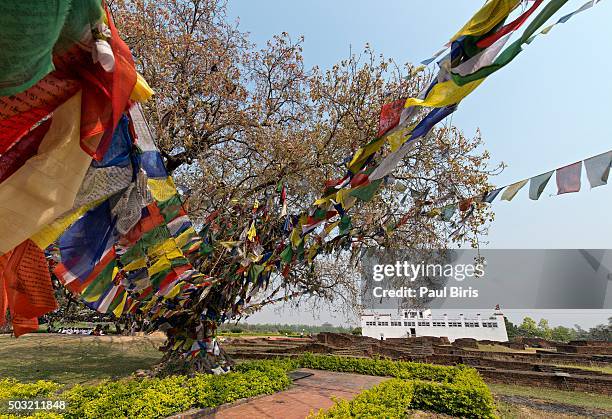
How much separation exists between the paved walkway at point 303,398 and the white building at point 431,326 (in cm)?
3261

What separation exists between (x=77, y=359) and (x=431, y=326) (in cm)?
4194

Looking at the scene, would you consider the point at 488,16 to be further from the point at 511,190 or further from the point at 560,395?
the point at 560,395

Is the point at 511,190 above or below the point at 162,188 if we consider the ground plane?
above

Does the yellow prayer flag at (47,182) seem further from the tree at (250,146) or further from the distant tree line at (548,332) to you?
the distant tree line at (548,332)

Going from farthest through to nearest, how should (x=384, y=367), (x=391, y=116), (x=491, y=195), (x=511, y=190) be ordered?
1. (x=384, y=367)
2. (x=491, y=195)
3. (x=511, y=190)
4. (x=391, y=116)

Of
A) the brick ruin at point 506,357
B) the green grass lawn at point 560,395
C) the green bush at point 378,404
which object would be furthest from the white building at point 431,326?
the green bush at point 378,404

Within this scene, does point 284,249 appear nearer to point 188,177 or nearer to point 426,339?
point 188,177

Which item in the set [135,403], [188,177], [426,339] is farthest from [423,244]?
[426,339]

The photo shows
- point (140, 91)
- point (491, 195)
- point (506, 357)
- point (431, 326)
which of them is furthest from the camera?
point (431, 326)

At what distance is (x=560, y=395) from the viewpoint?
11367mm

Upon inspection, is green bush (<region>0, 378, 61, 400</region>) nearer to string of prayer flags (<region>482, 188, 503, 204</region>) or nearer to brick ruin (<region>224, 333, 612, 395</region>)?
string of prayer flags (<region>482, 188, 503, 204</region>)

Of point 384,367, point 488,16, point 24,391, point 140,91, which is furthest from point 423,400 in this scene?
point 140,91

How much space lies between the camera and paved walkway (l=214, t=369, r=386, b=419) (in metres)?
6.95

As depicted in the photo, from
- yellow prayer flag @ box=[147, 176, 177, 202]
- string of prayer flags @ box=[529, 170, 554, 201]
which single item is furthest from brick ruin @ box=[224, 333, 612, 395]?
yellow prayer flag @ box=[147, 176, 177, 202]
